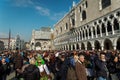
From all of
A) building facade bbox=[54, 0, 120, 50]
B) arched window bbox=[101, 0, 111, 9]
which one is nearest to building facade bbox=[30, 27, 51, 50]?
building facade bbox=[54, 0, 120, 50]

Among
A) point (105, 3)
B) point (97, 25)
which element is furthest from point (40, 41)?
point (105, 3)

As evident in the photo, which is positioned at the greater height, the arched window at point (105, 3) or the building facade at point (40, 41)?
the arched window at point (105, 3)

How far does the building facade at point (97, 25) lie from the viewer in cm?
2494

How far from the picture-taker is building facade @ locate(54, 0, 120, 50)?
81.8 ft

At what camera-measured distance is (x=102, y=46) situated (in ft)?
92.0

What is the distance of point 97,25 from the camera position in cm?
3016

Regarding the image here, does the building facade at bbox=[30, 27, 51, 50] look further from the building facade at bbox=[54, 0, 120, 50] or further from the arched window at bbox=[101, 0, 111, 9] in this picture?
the arched window at bbox=[101, 0, 111, 9]

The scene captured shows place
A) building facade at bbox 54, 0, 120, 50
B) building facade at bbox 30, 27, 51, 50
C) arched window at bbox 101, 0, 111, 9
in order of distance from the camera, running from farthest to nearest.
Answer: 1. building facade at bbox 30, 27, 51, 50
2. arched window at bbox 101, 0, 111, 9
3. building facade at bbox 54, 0, 120, 50

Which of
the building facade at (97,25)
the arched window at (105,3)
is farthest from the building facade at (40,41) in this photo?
the arched window at (105,3)

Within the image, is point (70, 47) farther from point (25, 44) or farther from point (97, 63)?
point (25, 44)

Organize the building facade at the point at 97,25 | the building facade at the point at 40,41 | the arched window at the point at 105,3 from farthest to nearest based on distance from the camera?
1. the building facade at the point at 40,41
2. the arched window at the point at 105,3
3. the building facade at the point at 97,25

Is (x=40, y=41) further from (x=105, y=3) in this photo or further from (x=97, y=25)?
(x=105, y=3)

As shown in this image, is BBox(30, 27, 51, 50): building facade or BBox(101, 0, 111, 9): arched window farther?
BBox(30, 27, 51, 50): building facade

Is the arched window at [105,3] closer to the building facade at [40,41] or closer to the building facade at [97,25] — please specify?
the building facade at [97,25]
